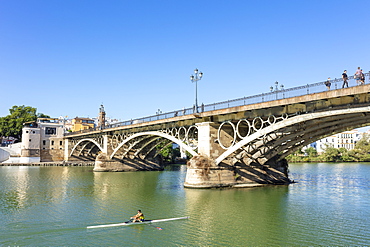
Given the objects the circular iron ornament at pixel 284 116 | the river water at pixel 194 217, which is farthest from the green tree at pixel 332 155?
the circular iron ornament at pixel 284 116

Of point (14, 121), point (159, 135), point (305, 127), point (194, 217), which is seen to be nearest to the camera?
point (194, 217)

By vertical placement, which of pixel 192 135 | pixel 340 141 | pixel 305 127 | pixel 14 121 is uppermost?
pixel 14 121

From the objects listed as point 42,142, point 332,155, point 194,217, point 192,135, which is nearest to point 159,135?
point 192,135

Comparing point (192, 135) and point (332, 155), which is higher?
point (192, 135)

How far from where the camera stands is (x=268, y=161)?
32.2m

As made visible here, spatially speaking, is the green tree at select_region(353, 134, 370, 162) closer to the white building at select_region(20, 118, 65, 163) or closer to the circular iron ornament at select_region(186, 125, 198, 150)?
the circular iron ornament at select_region(186, 125, 198, 150)

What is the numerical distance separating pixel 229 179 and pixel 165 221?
12765mm

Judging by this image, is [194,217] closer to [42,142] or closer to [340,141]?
[42,142]

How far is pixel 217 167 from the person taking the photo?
94.1 ft

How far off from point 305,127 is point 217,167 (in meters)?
7.99

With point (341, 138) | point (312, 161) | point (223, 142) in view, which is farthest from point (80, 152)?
point (341, 138)

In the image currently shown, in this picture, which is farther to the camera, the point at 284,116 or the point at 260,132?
the point at 260,132

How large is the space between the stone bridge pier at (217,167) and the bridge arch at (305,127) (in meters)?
0.92

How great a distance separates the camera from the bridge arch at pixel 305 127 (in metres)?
21.8
